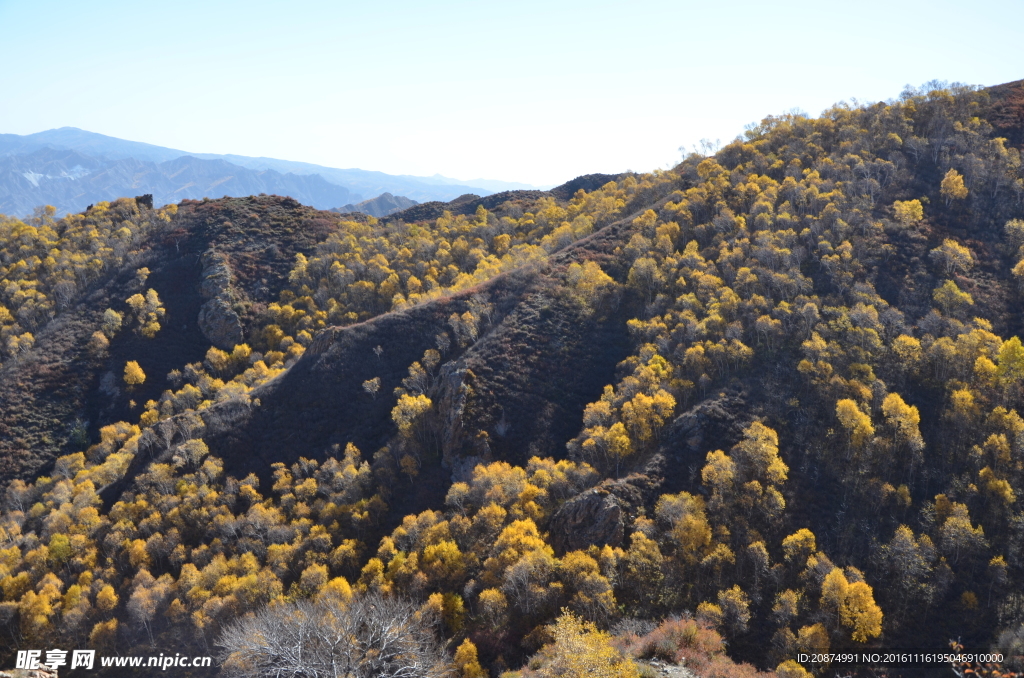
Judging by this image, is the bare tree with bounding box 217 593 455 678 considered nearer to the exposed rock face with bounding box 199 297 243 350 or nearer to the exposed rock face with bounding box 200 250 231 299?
the exposed rock face with bounding box 199 297 243 350

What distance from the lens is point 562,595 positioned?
51.3 meters

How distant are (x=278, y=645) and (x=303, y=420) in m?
51.6

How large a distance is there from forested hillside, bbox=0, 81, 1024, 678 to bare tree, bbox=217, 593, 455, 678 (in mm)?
2651

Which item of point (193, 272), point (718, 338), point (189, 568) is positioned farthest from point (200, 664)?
point (193, 272)

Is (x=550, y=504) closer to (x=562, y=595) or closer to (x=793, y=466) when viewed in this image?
(x=562, y=595)

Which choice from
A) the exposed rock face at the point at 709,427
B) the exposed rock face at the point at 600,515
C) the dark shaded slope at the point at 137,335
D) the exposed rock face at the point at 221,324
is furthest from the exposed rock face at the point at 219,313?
the exposed rock face at the point at 709,427

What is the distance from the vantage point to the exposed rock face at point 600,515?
190 ft

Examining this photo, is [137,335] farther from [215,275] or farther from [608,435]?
[608,435]

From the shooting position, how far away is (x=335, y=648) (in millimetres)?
38031

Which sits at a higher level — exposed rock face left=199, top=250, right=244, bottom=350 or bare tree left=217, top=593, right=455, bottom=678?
exposed rock face left=199, top=250, right=244, bottom=350

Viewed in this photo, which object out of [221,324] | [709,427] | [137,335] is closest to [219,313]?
[221,324]

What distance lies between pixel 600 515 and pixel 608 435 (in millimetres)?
12547

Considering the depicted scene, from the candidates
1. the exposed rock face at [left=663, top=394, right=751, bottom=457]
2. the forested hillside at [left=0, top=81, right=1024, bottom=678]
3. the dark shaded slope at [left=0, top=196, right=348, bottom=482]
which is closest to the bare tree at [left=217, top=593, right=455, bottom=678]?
Result: the forested hillside at [left=0, top=81, right=1024, bottom=678]

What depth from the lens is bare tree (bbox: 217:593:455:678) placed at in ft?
120
